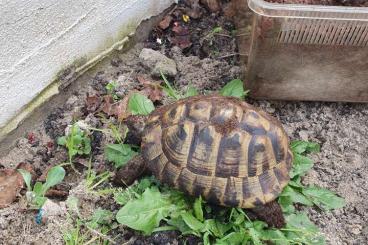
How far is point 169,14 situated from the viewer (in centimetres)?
312

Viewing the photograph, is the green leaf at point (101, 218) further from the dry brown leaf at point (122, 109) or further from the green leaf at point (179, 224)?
the dry brown leaf at point (122, 109)

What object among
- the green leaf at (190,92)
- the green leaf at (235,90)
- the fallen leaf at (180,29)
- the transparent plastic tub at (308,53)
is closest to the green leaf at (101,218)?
the green leaf at (190,92)

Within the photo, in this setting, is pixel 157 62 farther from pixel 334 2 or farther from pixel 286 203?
pixel 286 203

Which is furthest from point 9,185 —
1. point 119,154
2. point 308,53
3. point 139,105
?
point 308,53

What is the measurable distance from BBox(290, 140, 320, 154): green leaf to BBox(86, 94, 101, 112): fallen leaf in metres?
1.04

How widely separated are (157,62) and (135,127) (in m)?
0.63

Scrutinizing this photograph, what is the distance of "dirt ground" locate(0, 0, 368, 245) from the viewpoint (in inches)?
84.7

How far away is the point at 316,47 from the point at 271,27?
0.25 meters

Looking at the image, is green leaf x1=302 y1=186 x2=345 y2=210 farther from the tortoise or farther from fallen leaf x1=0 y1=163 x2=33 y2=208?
fallen leaf x1=0 y1=163 x2=33 y2=208

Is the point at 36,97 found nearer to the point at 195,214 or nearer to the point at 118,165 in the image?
the point at 118,165

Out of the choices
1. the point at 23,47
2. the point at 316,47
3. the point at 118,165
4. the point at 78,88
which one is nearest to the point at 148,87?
the point at 78,88

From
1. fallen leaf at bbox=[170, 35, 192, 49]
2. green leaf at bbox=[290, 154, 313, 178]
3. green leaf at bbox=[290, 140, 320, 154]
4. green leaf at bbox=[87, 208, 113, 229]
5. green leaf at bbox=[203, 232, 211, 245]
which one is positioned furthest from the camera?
fallen leaf at bbox=[170, 35, 192, 49]

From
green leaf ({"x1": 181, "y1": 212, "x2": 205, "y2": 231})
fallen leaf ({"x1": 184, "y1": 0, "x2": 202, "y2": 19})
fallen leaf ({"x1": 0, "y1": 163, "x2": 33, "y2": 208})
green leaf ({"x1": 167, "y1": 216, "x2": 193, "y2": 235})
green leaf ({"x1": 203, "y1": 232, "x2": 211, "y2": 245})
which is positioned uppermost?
fallen leaf ({"x1": 0, "y1": 163, "x2": 33, "y2": 208})

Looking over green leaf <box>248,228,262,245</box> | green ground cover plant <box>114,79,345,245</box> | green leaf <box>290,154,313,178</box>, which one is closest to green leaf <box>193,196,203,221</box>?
green ground cover plant <box>114,79,345,245</box>
